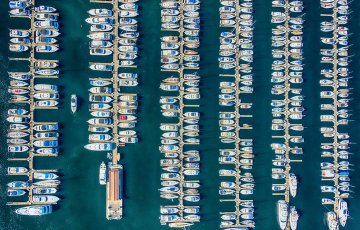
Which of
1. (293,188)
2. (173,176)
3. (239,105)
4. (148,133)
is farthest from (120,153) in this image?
(293,188)

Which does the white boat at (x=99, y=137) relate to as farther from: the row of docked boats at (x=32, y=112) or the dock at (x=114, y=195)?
the row of docked boats at (x=32, y=112)

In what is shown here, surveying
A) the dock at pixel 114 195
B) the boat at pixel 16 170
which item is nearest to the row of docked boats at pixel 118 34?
the dock at pixel 114 195

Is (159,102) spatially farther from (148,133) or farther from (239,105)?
(239,105)

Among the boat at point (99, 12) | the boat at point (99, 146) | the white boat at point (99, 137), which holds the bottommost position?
the boat at point (99, 146)

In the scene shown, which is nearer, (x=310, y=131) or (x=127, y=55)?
(x=127, y=55)

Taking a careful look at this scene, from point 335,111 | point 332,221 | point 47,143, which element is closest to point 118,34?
point 47,143
